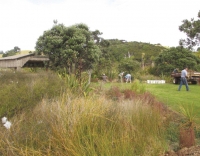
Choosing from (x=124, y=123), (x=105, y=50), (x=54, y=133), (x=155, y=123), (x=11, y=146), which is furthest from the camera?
(x=105, y=50)

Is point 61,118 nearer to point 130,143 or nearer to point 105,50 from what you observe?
point 130,143

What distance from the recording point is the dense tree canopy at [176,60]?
2872 centimetres

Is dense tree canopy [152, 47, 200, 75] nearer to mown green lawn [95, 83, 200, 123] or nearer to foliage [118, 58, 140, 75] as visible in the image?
foliage [118, 58, 140, 75]

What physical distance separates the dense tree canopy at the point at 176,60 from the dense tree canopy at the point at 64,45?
11.2 m

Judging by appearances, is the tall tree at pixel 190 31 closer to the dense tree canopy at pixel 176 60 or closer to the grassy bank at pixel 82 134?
the grassy bank at pixel 82 134

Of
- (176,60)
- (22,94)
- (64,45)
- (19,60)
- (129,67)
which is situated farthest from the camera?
(129,67)

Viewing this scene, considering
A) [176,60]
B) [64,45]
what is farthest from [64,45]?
[176,60]

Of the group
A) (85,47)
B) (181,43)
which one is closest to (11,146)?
(181,43)

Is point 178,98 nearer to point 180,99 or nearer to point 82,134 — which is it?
point 180,99

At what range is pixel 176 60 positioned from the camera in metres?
29.4

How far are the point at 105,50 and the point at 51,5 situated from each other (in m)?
23.6

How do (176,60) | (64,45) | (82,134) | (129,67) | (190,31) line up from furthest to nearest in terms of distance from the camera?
(129,67) → (176,60) → (64,45) → (190,31) → (82,134)

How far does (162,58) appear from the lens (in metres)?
30.7

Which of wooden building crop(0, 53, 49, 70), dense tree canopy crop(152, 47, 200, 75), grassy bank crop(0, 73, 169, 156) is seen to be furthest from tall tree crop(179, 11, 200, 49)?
dense tree canopy crop(152, 47, 200, 75)
